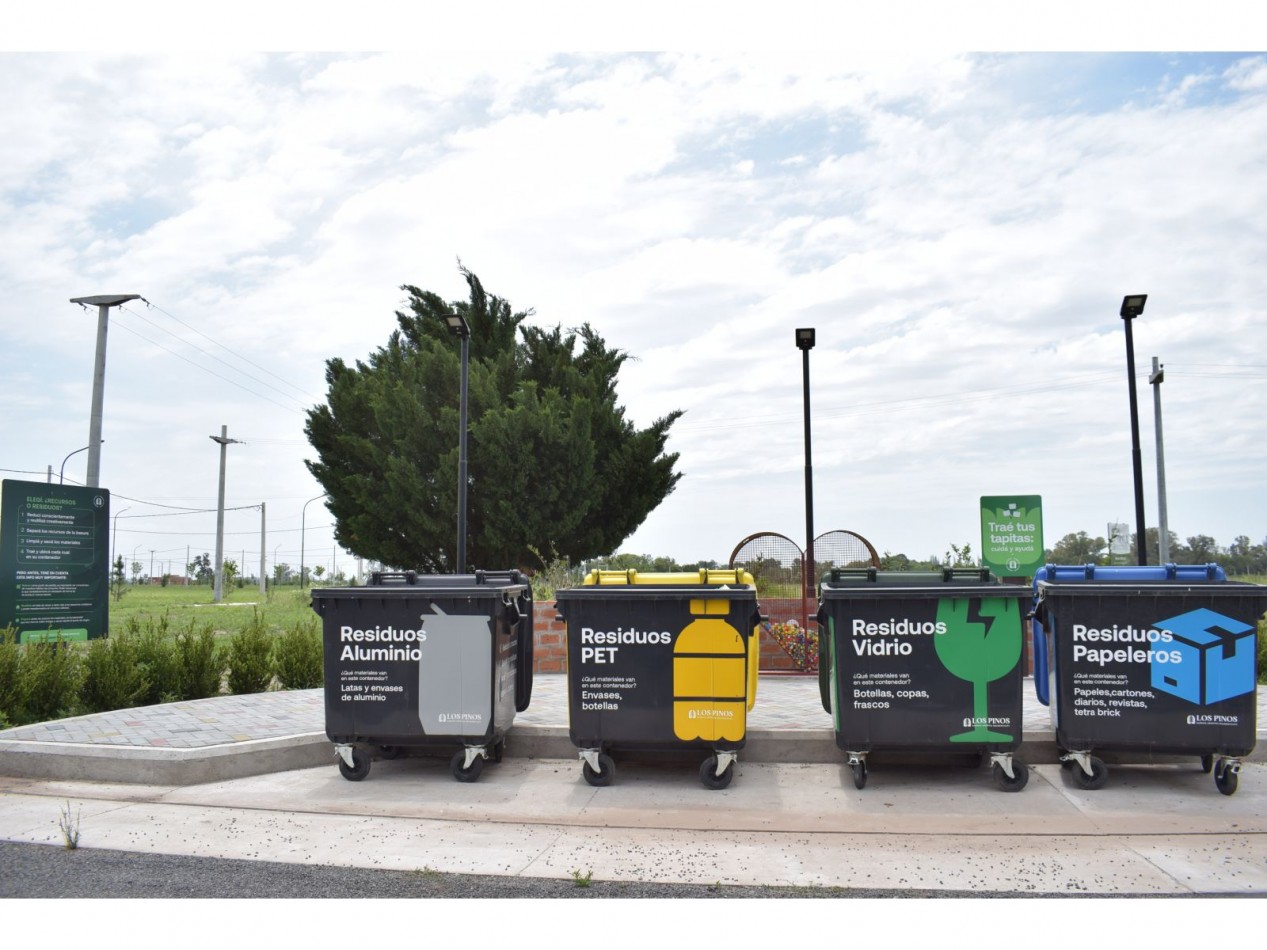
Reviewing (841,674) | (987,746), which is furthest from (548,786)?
(987,746)

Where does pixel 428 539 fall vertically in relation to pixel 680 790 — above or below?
above

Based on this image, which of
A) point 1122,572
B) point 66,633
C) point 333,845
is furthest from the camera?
point 66,633

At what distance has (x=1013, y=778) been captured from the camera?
6.74 meters

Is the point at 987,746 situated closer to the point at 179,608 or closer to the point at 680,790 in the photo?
the point at 680,790

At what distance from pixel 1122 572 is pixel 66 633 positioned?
10202mm

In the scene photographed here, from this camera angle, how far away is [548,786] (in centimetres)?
694

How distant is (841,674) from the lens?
6867 millimetres

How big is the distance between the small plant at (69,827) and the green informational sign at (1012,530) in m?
11.5

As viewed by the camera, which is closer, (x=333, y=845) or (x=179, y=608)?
(x=333, y=845)

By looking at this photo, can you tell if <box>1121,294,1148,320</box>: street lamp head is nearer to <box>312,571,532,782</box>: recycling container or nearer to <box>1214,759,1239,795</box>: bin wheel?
<box>1214,759,1239,795</box>: bin wheel

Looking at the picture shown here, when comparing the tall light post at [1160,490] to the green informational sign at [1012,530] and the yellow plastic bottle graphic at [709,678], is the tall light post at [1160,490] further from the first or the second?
the yellow plastic bottle graphic at [709,678]

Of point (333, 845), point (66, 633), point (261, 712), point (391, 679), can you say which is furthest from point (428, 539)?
point (333, 845)

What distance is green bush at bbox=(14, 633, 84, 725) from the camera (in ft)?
29.2

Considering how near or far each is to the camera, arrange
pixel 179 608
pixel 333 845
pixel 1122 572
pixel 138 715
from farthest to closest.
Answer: pixel 179 608, pixel 138 715, pixel 1122 572, pixel 333 845
